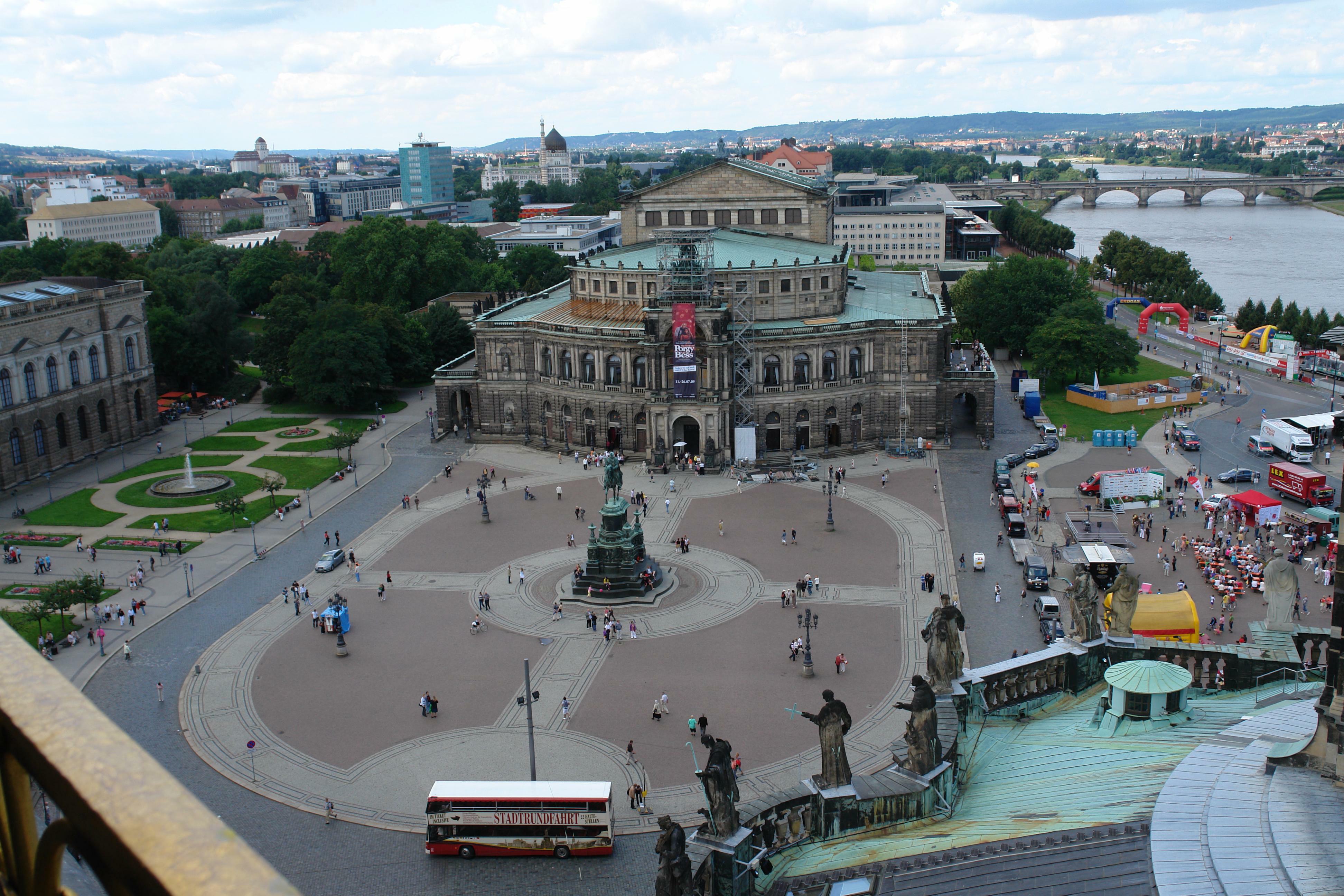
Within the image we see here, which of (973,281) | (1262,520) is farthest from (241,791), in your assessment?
(973,281)

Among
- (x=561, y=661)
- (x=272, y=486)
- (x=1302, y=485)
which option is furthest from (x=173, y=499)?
(x=1302, y=485)

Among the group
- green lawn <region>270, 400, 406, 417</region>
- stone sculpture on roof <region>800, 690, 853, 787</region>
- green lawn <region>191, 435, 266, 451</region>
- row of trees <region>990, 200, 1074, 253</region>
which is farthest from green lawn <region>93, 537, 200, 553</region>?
row of trees <region>990, 200, 1074, 253</region>

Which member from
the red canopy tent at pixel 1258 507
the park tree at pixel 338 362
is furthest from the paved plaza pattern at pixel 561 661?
the park tree at pixel 338 362

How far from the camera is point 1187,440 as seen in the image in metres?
82.8

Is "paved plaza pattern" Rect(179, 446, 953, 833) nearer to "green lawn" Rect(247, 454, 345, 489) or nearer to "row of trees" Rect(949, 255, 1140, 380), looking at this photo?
"green lawn" Rect(247, 454, 345, 489)

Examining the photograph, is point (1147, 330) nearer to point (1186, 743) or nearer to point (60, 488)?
point (60, 488)

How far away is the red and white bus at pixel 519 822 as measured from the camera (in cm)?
3522

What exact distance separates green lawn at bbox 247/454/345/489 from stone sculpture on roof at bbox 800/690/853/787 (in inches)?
2466

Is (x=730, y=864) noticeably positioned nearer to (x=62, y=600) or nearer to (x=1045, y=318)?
(x=62, y=600)

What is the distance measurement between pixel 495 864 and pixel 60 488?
5818cm

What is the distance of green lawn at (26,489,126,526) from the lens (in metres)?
70.8

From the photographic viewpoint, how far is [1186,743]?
65.2 ft

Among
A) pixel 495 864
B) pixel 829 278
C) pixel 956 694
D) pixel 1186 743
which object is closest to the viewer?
pixel 1186 743

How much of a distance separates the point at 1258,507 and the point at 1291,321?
203 ft
